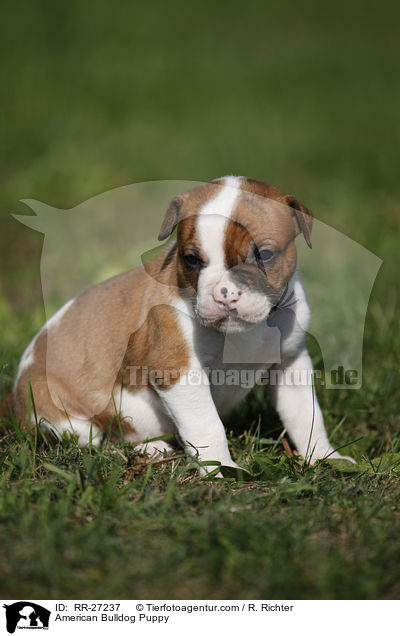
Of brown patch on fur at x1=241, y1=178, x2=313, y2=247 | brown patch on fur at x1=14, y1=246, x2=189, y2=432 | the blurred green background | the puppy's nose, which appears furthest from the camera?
the blurred green background

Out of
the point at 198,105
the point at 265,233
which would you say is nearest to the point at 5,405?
the point at 265,233

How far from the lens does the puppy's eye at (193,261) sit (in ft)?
10.9

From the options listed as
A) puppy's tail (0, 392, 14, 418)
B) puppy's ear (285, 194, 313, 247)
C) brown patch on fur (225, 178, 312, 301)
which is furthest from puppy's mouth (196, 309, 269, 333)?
puppy's tail (0, 392, 14, 418)

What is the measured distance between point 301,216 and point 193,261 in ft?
2.16

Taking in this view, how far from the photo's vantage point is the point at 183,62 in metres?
14.0

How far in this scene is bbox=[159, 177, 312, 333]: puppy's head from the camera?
3.22 m

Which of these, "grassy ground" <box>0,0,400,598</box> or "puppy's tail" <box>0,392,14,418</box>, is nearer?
"grassy ground" <box>0,0,400,598</box>

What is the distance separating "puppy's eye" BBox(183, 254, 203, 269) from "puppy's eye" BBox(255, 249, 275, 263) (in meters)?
0.28

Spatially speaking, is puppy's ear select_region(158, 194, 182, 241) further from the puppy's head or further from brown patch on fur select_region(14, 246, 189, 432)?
brown patch on fur select_region(14, 246, 189, 432)
